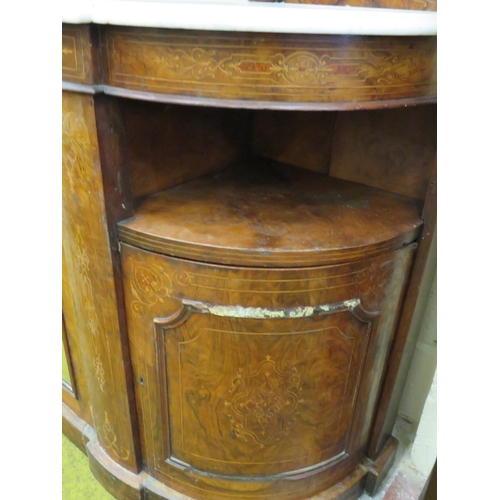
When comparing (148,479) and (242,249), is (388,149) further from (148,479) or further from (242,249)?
(148,479)

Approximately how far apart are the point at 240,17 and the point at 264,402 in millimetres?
755

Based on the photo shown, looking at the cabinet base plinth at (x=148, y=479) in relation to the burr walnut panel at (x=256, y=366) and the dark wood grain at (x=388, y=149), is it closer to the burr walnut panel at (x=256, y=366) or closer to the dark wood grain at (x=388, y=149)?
the burr walnut panel at (x=256, y=366)

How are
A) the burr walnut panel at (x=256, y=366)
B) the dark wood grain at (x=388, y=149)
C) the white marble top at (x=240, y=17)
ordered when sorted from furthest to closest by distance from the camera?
1. the dark wood grain at (x=388, y=149)
2. the burr walnut panel at (x=256, y=366)
3. the white marble top at (x=240, y=17)

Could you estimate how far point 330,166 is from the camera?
1169 mm

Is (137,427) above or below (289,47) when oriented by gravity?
below

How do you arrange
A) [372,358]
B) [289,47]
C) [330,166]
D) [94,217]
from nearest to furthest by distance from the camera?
1. [289,47]
2. [94,217]
3. [372,358]
4. [330,166]

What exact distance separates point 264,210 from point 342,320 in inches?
11.3

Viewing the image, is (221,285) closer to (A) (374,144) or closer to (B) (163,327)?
(B) (163,327)

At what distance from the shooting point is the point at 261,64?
66 cm

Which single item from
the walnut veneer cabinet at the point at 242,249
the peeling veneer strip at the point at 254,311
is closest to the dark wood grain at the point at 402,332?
the walnut veneer cabinet at the point at 242,249

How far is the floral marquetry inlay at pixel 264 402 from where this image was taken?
3.09 feet

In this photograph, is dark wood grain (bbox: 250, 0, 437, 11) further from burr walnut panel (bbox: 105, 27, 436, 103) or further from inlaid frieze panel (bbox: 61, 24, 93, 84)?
inlaid frieze panel (bbox: 61, 24, 93, 84)

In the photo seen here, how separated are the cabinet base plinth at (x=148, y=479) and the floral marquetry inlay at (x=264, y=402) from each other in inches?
11.3

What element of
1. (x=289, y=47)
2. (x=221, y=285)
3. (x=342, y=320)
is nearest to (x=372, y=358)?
(x=342, y=320)
